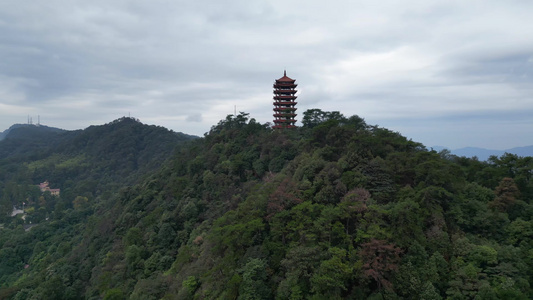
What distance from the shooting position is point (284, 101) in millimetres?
39656

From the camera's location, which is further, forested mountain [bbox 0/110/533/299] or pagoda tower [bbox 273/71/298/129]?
pagoda tower [bbox 273/71/298/129]

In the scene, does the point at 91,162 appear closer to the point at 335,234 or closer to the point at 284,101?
the point at 284,101

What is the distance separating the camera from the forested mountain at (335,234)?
40.8ft

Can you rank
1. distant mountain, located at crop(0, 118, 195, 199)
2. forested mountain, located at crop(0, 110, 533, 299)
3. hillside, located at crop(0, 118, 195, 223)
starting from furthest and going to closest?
distant mountain, located at crop(0, 118, 195, 199), hillside, located at crop(0, 118, 195, 223), forested mountain, located at crop(0, 110, 533, 299)

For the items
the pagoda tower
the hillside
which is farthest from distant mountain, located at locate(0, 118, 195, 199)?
the pagoda tower

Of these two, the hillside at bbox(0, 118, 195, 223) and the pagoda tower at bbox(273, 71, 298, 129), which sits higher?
the pagoda tower at bbox(273, 71, 298, 129)

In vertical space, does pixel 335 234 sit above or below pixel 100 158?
below

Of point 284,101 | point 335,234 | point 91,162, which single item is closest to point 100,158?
point 91,162

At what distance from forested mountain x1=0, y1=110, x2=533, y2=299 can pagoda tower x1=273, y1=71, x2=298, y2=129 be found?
916cm

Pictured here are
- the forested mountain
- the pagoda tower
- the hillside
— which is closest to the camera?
the forested mountain

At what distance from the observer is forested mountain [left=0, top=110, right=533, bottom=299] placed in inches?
489

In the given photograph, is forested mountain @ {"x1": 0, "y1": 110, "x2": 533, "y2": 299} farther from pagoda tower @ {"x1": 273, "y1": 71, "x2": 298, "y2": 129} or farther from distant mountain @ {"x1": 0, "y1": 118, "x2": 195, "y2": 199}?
distant mountain @ {"x1": 0, "y1": 118, "x2": 195, "y2": 199}

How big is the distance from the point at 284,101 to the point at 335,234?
2767cm

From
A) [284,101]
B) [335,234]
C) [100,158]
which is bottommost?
[335,234]
